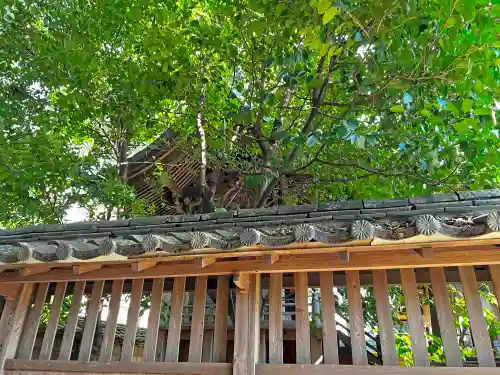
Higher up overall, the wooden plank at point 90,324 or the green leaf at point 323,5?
the green leaf at point 323,5

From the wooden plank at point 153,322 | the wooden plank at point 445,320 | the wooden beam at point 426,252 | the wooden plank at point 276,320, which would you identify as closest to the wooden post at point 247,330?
the wooden plank at point 276,320

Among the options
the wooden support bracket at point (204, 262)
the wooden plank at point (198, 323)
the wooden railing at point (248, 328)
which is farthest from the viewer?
the wooden plank at point (198, 323)

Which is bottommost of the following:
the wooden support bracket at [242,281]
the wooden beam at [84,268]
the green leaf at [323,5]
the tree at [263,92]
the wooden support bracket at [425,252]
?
the wooden support bracket at [242,281]

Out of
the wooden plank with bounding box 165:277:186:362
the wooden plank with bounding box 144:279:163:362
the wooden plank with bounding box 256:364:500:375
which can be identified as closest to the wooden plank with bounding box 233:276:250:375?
the wooden plank with bounding box 256:364:500:375

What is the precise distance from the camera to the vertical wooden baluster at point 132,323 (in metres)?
3.23

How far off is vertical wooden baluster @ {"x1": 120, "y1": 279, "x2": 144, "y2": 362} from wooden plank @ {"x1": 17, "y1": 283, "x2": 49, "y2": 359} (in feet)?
3.25

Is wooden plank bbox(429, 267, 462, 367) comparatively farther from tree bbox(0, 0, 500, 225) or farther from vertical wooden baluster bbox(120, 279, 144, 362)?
vertical wooden baluster bbox(120, 279, 144, 362)

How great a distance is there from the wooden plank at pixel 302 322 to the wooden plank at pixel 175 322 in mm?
1018

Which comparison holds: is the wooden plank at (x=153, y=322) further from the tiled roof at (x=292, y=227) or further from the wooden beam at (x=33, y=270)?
the wooden beam at (x=33, y=270)

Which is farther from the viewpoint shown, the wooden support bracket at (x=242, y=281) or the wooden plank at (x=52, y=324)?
the wooden plank at (x=52, y=324)

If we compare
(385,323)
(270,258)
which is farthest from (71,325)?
(385,323)

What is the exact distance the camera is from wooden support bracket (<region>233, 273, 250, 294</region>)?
3023mm

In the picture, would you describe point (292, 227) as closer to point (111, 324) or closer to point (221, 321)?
point (221, 321)

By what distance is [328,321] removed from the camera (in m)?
2.97
